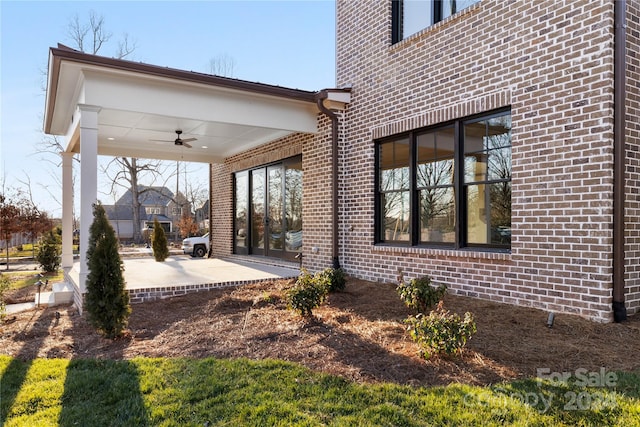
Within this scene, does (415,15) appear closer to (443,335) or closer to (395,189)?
(395,189)

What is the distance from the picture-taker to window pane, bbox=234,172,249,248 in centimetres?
1121

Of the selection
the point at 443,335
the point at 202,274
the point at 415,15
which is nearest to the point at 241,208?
the point at 202,274

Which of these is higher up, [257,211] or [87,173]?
[87,173]

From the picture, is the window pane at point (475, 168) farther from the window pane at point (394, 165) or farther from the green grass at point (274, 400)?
the green grass at point (274, 400)

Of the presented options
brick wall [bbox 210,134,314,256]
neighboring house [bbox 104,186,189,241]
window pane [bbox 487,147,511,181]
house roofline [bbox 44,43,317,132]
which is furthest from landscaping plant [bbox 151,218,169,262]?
neighboring house [bbox 104,186,189,241]

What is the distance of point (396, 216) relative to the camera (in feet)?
22.5

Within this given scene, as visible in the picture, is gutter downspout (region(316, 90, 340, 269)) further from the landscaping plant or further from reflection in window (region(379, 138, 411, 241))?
the landscaping plant

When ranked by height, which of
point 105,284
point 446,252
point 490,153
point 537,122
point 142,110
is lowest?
point 105,284

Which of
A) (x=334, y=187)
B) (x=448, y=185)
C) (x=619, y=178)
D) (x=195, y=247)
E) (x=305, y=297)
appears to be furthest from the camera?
(x=195, y=247)

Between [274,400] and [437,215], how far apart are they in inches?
164

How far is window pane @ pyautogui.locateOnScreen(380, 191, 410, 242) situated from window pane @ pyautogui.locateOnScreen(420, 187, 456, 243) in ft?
1.02

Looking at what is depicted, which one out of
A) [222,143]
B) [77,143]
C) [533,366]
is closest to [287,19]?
[222,143]

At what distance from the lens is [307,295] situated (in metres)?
4.61

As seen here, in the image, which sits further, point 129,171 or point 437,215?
point 129,171
